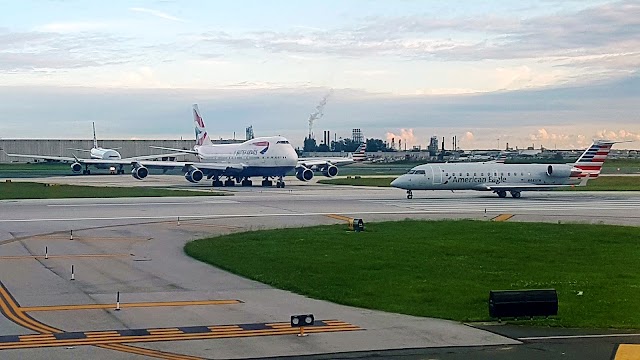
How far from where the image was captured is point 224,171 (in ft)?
245

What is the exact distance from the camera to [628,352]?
13586 millimetres

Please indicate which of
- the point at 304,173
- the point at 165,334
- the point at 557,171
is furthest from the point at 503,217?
the point at 304,173

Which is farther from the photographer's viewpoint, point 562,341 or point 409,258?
point 409,258

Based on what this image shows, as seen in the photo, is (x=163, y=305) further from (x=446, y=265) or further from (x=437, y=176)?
(x=437, y=176)

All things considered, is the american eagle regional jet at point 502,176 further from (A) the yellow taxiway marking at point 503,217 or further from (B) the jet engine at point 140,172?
(B) the jet engine at point 140,172

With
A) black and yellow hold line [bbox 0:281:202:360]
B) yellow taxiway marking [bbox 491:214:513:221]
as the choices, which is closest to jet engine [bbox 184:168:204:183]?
yellow taxiway marking [bbox 491:214:513:221]

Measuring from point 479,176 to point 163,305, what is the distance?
42.1 m

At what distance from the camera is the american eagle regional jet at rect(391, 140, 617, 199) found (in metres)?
56.1

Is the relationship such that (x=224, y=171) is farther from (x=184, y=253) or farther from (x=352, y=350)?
(x=352, y=350)

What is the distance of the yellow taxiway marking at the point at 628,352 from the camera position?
43.4ft

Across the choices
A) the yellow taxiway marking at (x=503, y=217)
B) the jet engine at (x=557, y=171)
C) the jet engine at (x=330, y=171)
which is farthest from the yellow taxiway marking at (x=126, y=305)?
the jet engine at (x=330, y=171)

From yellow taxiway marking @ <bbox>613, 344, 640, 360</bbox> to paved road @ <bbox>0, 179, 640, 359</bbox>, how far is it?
390 millimetres

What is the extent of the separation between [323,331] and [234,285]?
5.77 metres

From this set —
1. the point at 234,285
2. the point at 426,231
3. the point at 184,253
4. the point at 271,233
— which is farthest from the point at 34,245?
the point at 426,231
